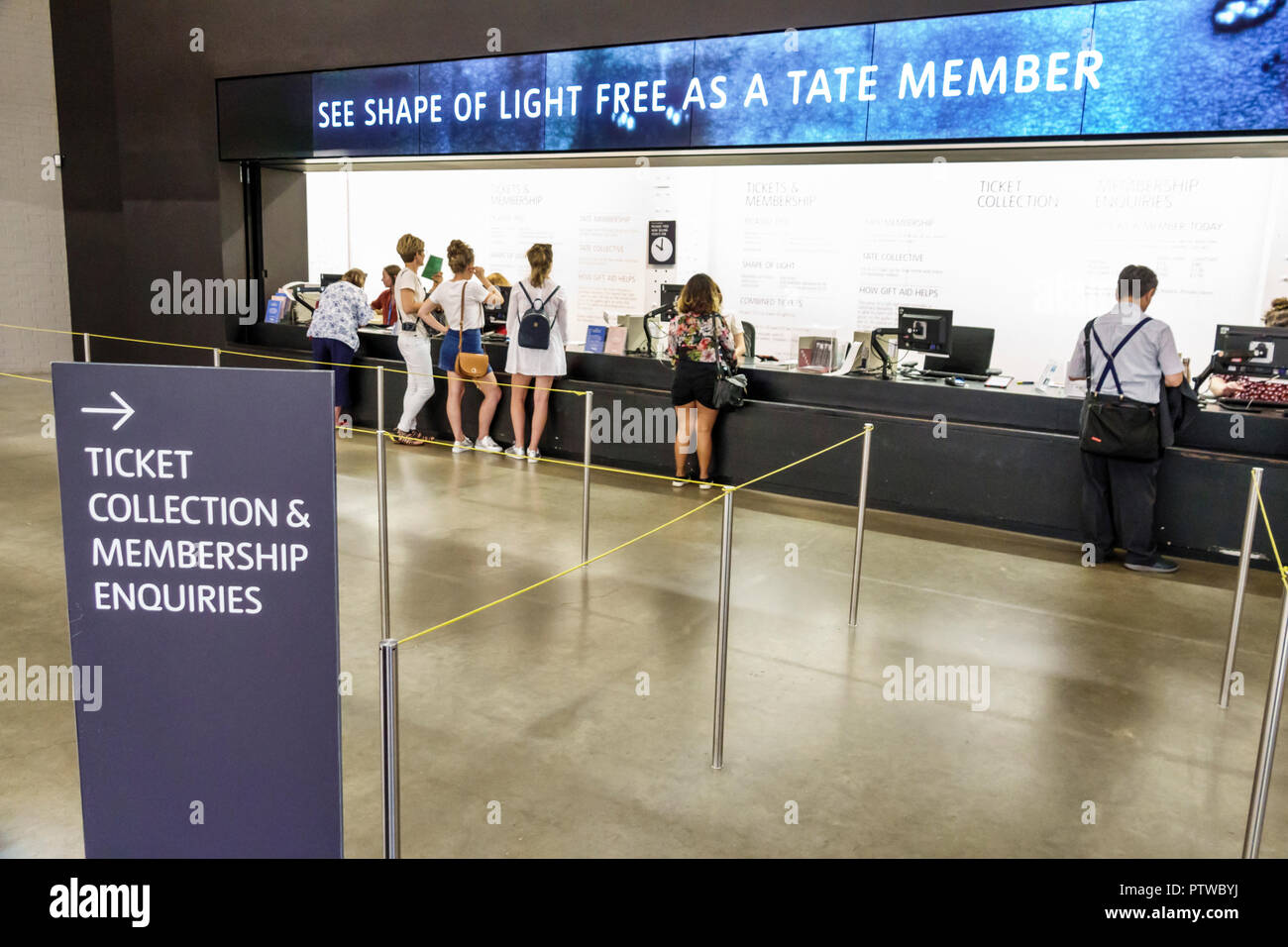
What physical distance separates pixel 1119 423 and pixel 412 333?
17.8 feet

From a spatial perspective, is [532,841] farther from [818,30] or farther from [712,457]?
[818,30]

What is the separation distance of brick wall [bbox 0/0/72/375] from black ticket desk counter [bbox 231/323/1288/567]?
7344mm

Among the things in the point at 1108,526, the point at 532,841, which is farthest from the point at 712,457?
the point at 532,841

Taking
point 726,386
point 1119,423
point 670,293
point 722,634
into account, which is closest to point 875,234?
point 670,293

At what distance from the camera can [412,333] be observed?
27.3ft

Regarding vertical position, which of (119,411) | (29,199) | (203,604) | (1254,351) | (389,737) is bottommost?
(389,737)

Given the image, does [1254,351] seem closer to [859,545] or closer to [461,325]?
[859,545]

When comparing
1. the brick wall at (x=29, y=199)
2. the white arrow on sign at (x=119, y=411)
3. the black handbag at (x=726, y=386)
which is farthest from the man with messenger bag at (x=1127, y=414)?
the brick wall at (x=29, y=199)

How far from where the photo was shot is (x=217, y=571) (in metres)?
2.12

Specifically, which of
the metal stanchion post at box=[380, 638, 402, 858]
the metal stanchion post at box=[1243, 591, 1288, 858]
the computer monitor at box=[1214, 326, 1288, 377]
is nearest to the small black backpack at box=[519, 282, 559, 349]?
the computer monitor at box=[1214, 326, 1288, 377]

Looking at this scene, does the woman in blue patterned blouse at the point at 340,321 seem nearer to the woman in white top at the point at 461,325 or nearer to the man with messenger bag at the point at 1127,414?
the woman in white top at the point at 461,325

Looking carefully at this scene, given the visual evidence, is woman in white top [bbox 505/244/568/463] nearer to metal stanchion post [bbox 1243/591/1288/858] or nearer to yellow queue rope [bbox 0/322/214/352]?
yellow queue rope [bbox 0/322/214/352]

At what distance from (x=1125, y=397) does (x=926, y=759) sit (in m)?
2.92

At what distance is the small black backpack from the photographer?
7.52 m
